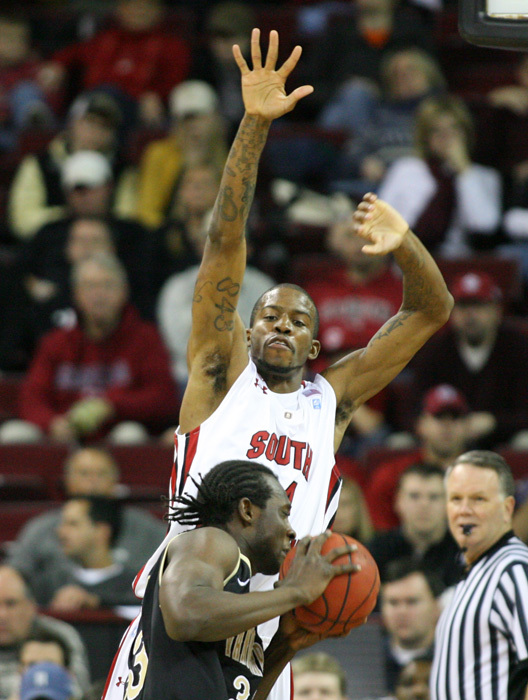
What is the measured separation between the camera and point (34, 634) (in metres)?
6.77

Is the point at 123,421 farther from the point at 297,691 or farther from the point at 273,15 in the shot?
the point at 273,15

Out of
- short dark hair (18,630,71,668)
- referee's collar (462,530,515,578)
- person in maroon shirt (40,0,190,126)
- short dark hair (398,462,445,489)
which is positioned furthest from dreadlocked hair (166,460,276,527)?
person in maroon shirt (40,0,190,126)

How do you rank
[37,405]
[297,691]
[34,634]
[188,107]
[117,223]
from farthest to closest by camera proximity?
[188,107] < [117,223] < [37,405] < [34,634] < [297,691]

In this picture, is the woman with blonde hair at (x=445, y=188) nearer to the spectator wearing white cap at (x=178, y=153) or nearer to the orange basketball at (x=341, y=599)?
the spectator wearing white cap at (x=178, y=153)

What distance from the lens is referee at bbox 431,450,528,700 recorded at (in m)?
5.45

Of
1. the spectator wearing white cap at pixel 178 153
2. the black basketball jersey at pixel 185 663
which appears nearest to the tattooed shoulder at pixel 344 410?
the black basketball jersey at pixel 185 663

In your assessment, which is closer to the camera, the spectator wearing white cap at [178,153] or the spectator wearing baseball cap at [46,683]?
the spectator wearing baseball cap at [46,683]

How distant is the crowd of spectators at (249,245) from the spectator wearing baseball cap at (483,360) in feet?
0.05

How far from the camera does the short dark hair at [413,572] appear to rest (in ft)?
22.7

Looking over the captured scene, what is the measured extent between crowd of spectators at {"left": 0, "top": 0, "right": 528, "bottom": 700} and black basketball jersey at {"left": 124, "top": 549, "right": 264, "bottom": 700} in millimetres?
2214

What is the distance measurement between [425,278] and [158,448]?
370 centimetres

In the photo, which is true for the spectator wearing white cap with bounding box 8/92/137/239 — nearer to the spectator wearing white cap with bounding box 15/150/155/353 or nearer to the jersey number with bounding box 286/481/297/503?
the spectator wearing white cap with bounding box 15/150/155/353

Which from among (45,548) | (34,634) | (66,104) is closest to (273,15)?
(66,104)

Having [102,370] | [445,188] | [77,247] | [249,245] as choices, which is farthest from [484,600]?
[77,247]
